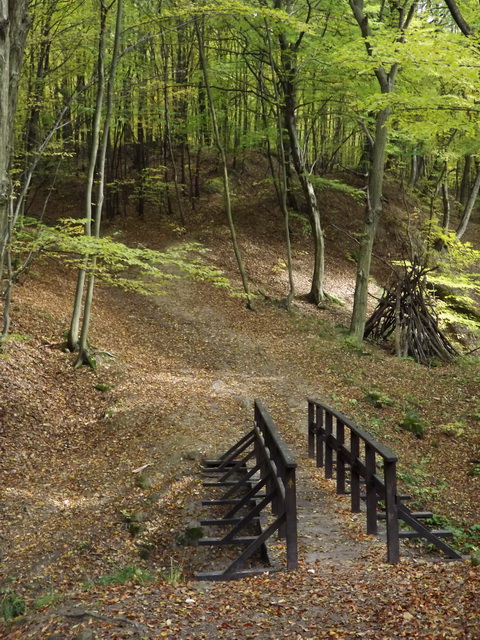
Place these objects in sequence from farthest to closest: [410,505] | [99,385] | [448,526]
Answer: [99,385], [410,505], [448,526]

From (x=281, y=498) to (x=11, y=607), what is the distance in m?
2.56

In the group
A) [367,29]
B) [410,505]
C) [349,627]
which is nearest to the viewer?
[349,627]

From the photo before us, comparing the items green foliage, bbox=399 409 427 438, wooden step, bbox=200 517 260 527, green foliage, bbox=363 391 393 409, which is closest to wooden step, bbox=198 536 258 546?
wooden step, bbox=200 517 260 527

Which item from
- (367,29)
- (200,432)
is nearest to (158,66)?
(367,29)

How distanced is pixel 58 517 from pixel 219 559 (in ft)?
7.49

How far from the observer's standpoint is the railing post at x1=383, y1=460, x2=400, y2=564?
488cm

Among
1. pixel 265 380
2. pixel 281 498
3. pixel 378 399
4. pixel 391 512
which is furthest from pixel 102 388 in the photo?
pixel 391 512

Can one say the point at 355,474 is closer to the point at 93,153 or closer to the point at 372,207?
the point at 93,153

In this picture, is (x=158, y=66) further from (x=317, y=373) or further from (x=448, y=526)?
(x=448, y=526)

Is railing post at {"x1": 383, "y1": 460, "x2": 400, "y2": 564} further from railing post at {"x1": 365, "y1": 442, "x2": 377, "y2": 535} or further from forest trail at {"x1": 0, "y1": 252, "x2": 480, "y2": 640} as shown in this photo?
railing post at {"x1": 365, "y1": 442, "x2": 377, "y2": 535}

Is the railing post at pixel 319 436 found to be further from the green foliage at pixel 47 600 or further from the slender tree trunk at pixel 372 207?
the slender tree trunk at pixel 372 207

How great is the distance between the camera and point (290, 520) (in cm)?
482

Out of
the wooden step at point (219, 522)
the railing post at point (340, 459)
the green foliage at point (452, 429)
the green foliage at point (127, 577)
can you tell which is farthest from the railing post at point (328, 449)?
the green foliage at point (452, 429)

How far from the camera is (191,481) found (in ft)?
23.8
